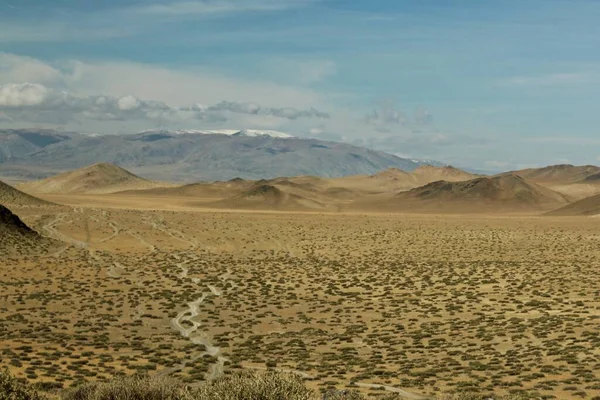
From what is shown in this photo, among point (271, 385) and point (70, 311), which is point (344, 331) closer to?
point (70, 311)

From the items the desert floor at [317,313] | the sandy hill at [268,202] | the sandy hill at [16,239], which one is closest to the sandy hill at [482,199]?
the sandy hill at [268,202]

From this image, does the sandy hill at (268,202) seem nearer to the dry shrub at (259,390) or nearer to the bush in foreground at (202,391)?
the bush in foreground at (202,391)

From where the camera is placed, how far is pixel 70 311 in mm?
37438

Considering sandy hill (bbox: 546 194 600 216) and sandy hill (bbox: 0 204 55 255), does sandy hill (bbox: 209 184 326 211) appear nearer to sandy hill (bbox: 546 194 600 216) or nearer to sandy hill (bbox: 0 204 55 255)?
sandy hill (bbox: 546 194 600 216)

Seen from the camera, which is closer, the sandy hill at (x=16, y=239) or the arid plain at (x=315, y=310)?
the arid plain at (x=315, y=310)

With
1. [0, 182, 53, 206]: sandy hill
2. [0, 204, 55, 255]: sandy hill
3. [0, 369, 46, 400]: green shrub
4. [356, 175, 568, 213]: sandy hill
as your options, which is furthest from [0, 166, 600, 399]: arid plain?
[356, 175, 568, 213]: sandy hill

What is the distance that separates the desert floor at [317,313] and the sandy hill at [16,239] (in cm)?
219

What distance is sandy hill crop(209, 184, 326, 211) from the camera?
557 feet

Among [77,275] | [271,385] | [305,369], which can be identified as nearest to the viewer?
[271,385]

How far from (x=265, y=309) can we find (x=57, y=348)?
1342 cm

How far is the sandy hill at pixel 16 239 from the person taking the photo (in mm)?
60406

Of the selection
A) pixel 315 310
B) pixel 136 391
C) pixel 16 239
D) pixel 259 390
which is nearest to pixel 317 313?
pixel 315 310

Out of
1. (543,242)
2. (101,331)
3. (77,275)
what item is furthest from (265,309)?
(543,242)

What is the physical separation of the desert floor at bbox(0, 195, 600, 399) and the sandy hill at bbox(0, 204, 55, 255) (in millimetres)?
2192
